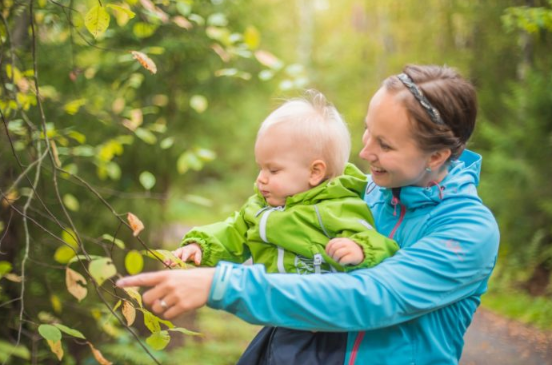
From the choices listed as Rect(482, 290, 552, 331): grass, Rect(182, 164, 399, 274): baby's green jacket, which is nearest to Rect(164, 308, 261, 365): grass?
Rect(482, 290, 552, 331): grass

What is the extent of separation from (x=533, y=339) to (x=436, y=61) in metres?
4.43

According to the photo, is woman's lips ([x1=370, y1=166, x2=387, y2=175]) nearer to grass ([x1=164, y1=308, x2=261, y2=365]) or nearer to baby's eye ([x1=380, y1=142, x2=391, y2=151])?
baby's eye ([x1=380, y1=142, x2=391, y2=151])

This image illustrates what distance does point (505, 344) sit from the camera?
4.78 m

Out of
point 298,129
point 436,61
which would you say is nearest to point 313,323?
point 298,129

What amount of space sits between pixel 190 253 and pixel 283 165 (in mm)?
443

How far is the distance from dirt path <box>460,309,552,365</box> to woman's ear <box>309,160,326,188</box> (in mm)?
3149

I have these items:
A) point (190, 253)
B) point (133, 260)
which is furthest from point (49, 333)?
point (190, 253)

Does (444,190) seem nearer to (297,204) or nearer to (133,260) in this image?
(297,204)

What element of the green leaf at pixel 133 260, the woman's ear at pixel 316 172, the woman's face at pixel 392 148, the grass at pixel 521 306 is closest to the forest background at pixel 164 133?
the grass at pixel 521 306

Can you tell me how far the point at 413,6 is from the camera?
9242 mm

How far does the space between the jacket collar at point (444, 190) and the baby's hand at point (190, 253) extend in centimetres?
67

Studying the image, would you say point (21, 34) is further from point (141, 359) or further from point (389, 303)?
point (389, 303)

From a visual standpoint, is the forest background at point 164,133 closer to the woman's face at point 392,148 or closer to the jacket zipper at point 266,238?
the jacket zipper at point 266,238

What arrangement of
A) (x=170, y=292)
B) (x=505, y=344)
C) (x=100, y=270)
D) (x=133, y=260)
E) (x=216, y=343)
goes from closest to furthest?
(x=170, y=292) < (x=100, y=270) < (x=133, y=260) < (x=505, y=344) < (x=216, y=343)
